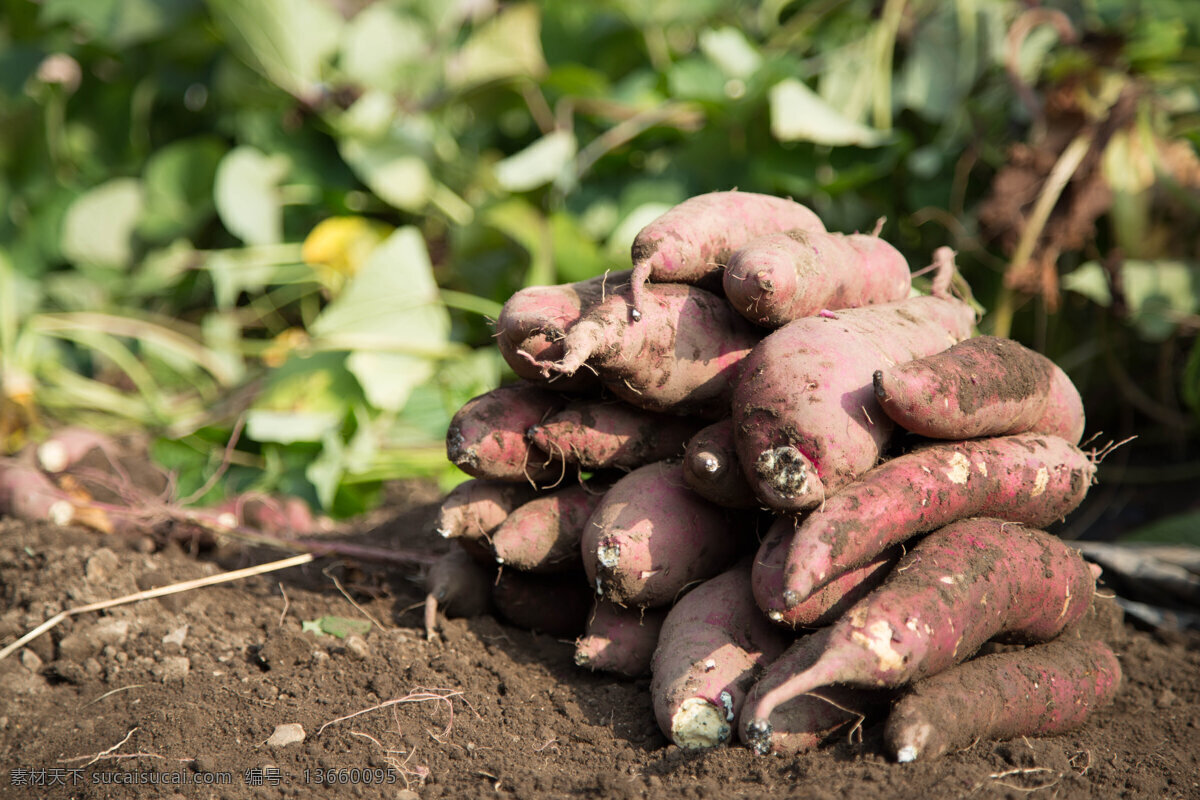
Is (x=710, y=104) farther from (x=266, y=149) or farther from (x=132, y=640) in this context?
(x=132, y=640)

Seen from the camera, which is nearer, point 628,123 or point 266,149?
point 628,123

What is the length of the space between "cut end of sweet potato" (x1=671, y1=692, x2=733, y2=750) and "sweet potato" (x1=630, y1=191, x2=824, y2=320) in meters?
0.75

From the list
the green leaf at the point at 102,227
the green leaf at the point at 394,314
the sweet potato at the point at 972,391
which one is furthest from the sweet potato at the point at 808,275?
the green leaf at the point at 102,227

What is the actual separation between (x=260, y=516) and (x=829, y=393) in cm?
199

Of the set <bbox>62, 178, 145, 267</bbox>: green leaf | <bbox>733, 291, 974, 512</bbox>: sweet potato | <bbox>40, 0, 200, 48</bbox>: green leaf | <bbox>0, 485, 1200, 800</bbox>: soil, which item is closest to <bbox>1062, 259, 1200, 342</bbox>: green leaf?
<bbox>0, 485, 1200, 800</bbox>: soil

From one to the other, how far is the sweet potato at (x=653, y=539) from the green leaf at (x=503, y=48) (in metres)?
2.99

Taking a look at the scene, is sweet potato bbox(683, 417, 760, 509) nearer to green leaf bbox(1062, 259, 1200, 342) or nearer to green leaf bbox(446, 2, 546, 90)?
green leaf bbox(1062, 259, 1200, 342)

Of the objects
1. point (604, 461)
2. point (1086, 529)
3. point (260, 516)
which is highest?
point (604, 461)

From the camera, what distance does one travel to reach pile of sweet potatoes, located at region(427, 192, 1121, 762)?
62.7 inches

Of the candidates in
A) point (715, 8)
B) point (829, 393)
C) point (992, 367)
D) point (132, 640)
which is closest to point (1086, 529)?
point (992, 367)

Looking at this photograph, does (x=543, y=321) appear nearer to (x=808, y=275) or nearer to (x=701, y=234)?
(x=701, y=234)

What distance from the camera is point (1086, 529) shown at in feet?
11.0

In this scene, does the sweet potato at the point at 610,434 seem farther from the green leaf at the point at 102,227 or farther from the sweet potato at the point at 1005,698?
the green leaf at the point at 102,227

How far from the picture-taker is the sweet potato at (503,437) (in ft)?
6.41
